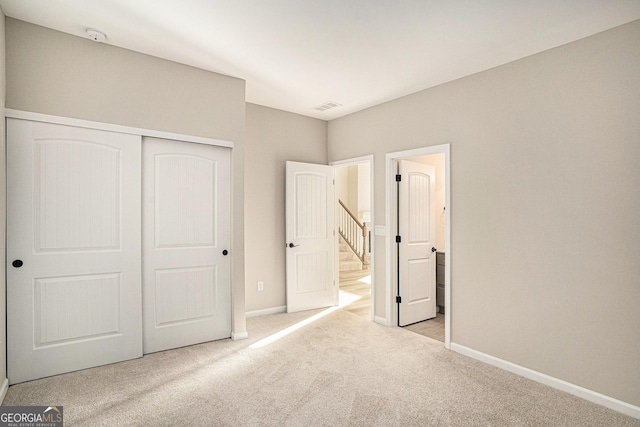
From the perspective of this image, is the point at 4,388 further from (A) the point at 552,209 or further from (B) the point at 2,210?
(A) the point at 552,209

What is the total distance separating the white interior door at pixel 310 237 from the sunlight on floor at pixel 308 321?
186 millimetres

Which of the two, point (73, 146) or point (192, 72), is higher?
point (192, 72)

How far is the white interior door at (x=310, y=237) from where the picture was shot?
15.9ft

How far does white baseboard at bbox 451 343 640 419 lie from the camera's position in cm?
249

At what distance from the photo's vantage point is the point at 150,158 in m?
3.35

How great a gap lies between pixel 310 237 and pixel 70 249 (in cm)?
281

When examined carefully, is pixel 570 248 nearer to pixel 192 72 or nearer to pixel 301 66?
pixel 301 66


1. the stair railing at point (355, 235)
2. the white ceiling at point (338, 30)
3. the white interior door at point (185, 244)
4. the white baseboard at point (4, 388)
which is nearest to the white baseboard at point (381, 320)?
the white interior door at point (185, 244)

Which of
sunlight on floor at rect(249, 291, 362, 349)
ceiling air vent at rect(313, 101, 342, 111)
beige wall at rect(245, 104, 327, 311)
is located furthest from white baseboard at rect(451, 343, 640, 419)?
ceiling air vent at rect(313, 101, 342, 111)

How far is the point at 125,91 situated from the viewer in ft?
10.4

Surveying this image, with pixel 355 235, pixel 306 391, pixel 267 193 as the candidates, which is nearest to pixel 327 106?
pixel 267 193

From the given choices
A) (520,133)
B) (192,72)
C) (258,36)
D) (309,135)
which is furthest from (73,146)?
(520,133)

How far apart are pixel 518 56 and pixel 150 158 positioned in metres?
3.40

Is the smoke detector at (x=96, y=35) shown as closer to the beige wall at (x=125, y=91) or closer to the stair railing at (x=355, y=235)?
the beige wall at (x=125, y=91)
